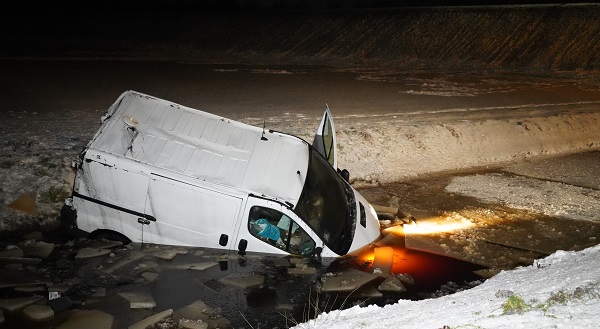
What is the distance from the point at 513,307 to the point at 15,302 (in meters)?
5.41

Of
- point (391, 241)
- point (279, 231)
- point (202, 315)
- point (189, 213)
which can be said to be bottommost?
point (202, 315)

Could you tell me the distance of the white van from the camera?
7.46 m

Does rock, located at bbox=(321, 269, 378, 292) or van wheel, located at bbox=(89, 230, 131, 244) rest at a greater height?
van wheel, located at bbox=(89, 230, 131, 244)

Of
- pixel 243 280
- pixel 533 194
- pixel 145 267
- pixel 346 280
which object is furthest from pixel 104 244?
pixel 533 194

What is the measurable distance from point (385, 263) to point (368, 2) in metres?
31.0

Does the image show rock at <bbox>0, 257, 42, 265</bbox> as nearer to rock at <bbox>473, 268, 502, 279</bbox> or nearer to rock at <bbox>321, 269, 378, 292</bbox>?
rock at <bbox>321, 269, 378, 292</bbox>

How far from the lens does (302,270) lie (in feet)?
26.1

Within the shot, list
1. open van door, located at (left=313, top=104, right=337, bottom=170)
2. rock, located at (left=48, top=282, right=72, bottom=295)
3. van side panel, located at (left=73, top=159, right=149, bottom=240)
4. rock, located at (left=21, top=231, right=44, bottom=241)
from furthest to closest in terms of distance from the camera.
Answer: open van door, located at (left=313, top=104, right=337, bottom=170) < rock, located at (left=21, top=231, right=44, bottom=241) < van side panel, located at (left=73, top=159, right=149, bottom=240) < rock, located at (left=48, top=282, right=72, bottom=295)

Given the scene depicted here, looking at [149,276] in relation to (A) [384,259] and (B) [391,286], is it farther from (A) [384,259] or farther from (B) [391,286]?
(A) [384,259]

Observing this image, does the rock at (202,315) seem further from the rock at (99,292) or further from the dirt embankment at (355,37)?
the dirt embankment at (355,37)

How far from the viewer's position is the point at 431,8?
32406mm

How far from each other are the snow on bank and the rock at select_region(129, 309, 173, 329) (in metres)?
1.99

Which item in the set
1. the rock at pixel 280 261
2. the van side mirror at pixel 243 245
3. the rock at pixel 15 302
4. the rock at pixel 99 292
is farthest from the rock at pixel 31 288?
the rock at pixel 280 261

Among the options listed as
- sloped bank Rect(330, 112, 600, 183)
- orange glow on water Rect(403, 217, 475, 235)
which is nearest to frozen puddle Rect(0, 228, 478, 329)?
orange glow on water Rect(403, 217, 475, 235)
